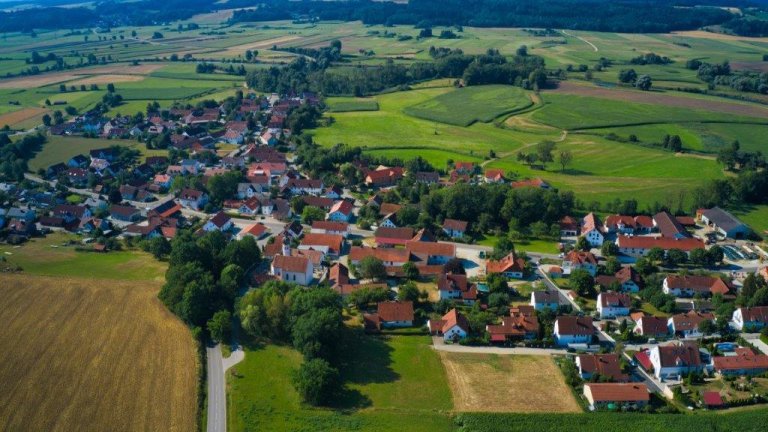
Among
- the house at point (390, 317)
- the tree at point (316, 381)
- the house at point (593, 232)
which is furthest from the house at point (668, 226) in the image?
the tree at point (316, 381)

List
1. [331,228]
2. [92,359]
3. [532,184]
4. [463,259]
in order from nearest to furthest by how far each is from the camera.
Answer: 1. [92,359]
2. [463,259]
3. [331,228]
4. [532,184]

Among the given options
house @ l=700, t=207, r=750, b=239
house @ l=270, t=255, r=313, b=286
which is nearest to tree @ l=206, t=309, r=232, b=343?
house @ l=270, t=255, r=313, b=286

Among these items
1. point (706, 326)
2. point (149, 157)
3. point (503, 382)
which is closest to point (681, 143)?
point (706, 326)

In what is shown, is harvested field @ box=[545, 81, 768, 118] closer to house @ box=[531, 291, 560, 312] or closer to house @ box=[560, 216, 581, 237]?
house @ box=[560, 216, 581, 237]

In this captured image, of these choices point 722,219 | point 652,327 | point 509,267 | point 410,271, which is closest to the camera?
point 652,327

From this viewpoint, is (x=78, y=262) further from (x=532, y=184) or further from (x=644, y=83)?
(x=644, y=83)

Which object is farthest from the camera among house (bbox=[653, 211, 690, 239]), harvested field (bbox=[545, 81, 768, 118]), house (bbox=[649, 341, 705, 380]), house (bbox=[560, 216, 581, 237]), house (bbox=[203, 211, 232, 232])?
harvested field (bbox=[545, 81, 768, 118])

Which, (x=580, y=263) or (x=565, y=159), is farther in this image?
(x=565, y=159)

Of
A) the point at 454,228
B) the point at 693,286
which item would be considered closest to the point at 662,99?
the point at 454,228
